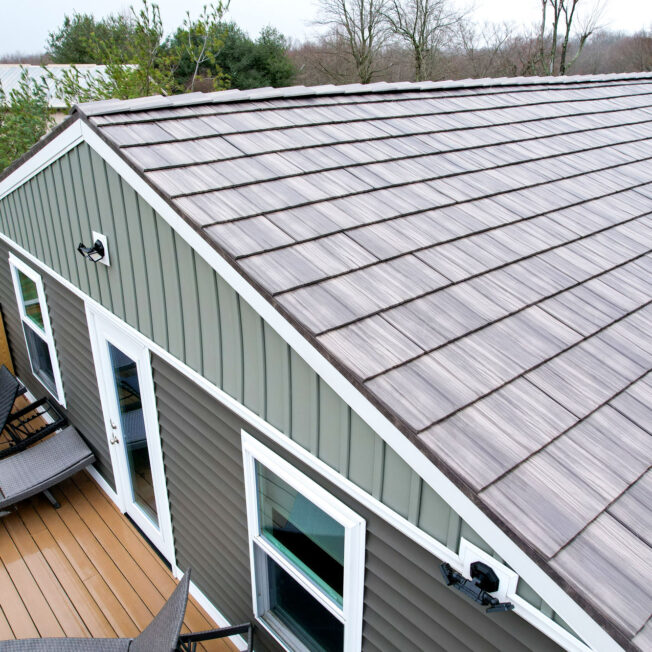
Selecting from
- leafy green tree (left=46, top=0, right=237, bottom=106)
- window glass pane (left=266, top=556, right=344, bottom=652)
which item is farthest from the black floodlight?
leafy green tree (left=46, top=0, right=237, bottom=106)

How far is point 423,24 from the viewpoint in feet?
85.6

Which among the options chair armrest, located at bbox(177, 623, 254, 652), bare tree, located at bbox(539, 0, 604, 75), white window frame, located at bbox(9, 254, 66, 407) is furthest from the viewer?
bare tree, located at bbox(539, 0, 604, 75)

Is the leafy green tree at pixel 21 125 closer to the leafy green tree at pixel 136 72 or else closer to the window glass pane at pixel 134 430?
the leafy green tree at pixel 136 72

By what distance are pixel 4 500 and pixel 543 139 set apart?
5708mm

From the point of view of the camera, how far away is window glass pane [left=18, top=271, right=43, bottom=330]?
5.77 metres

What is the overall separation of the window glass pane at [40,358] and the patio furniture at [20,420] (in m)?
0.23

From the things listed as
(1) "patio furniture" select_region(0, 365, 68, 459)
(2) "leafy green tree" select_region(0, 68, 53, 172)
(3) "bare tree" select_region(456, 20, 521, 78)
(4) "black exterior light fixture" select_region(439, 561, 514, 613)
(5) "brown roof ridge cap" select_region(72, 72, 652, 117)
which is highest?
(3) "bare tree" select_region(456, 20, 521, 78)

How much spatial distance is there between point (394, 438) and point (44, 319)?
4.65 metres

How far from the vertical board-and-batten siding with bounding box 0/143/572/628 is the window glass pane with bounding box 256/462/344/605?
0.46 metres

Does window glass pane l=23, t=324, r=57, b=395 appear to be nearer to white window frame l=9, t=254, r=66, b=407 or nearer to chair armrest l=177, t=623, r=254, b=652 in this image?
white window frame l=9, t=254, r=66, b=407

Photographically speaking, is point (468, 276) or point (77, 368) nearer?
point (468, 276)

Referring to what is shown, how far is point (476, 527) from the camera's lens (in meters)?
1.68

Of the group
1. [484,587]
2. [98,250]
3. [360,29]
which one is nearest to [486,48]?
[360,29]

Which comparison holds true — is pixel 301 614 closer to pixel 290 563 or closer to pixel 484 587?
pixel 290 563
